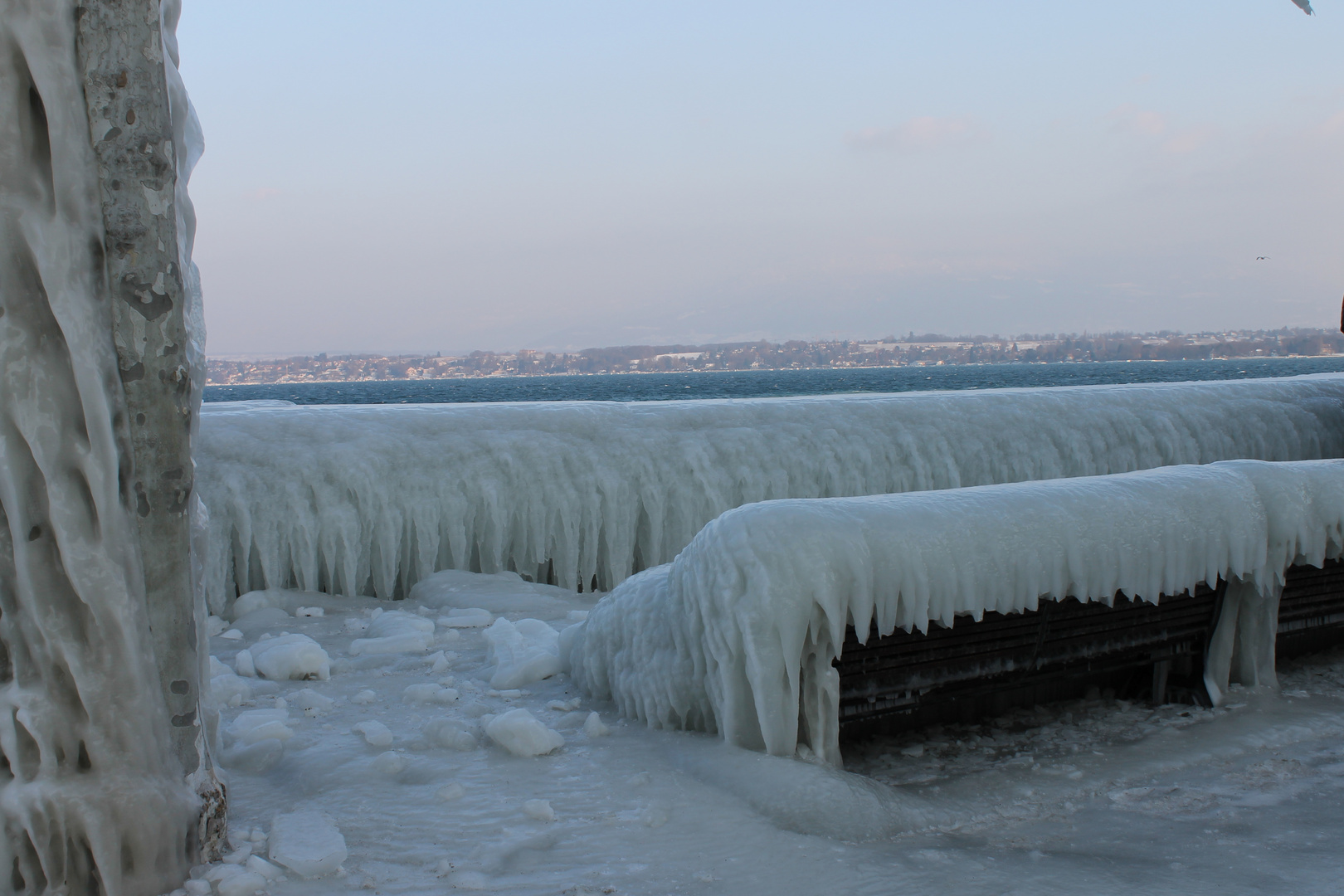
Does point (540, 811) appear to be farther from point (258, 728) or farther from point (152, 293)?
point (152, 293)

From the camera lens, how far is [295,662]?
489 cm

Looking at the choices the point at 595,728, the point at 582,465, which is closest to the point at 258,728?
the point at 595,728

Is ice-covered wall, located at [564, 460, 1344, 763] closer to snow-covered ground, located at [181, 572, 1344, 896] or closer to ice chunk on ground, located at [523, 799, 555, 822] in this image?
snow-covered ground, located at [181, 572, 1344, 896]

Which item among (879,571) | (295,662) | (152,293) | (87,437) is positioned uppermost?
(152,293)

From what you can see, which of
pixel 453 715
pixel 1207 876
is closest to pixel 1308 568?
pixel 1207 876

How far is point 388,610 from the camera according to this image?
21.1ft

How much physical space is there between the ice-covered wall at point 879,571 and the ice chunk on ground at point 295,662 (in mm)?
1407

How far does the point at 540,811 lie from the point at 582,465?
425 cm

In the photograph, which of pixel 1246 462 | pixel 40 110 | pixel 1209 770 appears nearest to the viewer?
pixel 40 110

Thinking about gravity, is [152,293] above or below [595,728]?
above

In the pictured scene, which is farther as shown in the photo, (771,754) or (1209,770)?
(1209,770)

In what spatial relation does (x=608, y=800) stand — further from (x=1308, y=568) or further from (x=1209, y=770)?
(x=1308, y=568)

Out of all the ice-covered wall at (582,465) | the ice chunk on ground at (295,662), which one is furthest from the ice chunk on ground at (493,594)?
the ice chunk on ground at (295,662)

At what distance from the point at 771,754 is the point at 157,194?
9.27 feet
